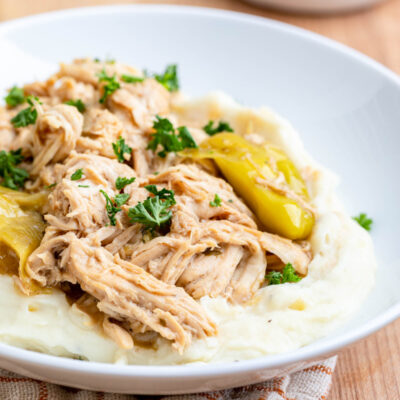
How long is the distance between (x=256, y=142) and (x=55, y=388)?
346 cm

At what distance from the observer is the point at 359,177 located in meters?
7.58

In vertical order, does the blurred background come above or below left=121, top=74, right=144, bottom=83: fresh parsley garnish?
above

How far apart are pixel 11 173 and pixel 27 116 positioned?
0.71 m

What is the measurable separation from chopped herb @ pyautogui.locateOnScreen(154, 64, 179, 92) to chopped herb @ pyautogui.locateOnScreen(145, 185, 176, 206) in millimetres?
2157

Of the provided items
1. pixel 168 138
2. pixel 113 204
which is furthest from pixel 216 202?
pixel 168 138

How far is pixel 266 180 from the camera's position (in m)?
6.31

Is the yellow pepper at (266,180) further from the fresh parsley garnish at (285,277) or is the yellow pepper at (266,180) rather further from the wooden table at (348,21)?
the wooden table at (348,21)

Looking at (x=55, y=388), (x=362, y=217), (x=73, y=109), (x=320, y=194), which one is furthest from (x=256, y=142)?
(x=55, y=388)

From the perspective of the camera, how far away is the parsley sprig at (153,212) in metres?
5.46

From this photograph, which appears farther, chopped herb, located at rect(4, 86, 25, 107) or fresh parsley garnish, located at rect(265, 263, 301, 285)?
chopped herb, located at rect(4, 86, 25, 107)

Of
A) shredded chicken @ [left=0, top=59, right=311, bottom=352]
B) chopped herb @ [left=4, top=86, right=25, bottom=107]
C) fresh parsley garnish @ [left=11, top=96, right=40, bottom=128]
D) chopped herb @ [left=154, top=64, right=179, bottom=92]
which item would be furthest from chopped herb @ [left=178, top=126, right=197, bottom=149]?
chopped herb @ [left=4, top=86, right=25, bottom=107]

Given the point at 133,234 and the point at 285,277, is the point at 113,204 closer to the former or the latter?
the point at 133,234

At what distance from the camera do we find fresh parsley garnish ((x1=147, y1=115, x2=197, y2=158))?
6.55m

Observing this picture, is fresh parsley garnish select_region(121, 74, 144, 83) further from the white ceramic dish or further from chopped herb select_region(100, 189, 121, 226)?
the white ceramic dish
